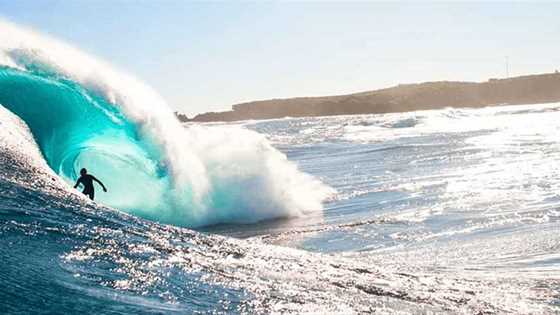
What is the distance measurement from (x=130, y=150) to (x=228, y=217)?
3.16m

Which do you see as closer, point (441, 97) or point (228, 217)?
point (228, 217)

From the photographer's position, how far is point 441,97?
124m

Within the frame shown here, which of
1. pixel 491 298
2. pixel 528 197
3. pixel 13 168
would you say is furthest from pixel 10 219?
pixel 528 197

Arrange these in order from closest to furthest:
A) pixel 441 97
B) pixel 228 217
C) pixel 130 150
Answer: pixel 228 217 < pixel 130 150 < pixel 441 97

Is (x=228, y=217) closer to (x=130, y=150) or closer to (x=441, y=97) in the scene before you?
(x=130, y=150)

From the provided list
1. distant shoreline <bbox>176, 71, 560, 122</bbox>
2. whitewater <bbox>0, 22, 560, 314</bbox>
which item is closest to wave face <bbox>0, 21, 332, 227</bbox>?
whitewater <bbox>0, 22, 560, 314</bbox>

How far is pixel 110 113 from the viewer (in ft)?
51.2

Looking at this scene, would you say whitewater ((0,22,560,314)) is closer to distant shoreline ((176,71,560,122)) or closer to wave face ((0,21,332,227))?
wave face ((0,21,332,227))

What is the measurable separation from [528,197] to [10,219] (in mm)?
11288

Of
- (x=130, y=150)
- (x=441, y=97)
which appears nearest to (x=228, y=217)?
(x=130, y=150)

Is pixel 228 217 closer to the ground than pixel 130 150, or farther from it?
closer to the ground

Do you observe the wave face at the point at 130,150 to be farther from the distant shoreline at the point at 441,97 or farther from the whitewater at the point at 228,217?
the distant shoreline at the point at 441,97

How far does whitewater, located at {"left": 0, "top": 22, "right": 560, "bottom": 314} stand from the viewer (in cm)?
514

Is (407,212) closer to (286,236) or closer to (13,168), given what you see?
(286,236)
